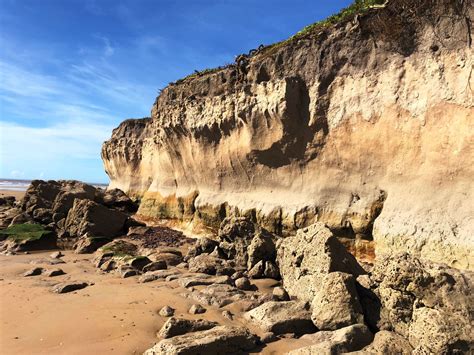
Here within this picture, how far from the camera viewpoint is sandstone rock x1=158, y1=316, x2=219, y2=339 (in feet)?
15.9

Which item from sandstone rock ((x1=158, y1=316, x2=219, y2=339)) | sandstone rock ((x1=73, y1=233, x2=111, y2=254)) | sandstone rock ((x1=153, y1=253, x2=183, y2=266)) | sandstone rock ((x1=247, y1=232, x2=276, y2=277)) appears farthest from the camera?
sandstone rock ((x1=73, y1=233, x2=111, y2=254))

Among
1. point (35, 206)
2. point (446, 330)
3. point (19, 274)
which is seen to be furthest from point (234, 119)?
point (35, 206)

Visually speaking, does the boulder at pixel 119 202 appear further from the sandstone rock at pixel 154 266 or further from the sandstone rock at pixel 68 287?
the sandstone rock at pixel 68 287

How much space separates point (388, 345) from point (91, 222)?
10886mm

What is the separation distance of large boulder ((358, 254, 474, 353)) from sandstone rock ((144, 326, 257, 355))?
63.1 inches

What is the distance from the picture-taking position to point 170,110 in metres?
15.2

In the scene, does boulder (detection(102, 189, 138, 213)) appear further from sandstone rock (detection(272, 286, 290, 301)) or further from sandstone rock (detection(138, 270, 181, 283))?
sandstone rock (detection(272, 286, 290, 301))

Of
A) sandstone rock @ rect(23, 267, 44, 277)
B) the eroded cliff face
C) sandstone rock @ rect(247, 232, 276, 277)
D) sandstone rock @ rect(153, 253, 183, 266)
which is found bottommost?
sandstone rock @ rect(23, 267, 44, 277)

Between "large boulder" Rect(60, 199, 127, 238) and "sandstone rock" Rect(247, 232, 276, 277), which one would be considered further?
"large boulder" Rect(60, 199, 127, 238)

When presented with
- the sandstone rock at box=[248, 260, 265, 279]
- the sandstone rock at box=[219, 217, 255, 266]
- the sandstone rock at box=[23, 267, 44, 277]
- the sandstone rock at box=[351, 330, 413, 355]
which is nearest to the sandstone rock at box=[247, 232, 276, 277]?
the sandstone rock at box=[248, 260, 265, 279]

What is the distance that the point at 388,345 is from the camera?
172 inches

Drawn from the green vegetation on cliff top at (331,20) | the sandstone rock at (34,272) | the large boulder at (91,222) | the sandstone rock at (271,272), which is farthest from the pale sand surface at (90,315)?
the green vegetation on cliff top at (331,20)

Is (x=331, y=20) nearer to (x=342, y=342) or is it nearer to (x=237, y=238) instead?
(x=237, y=238)

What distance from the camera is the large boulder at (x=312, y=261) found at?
5.96 metres
